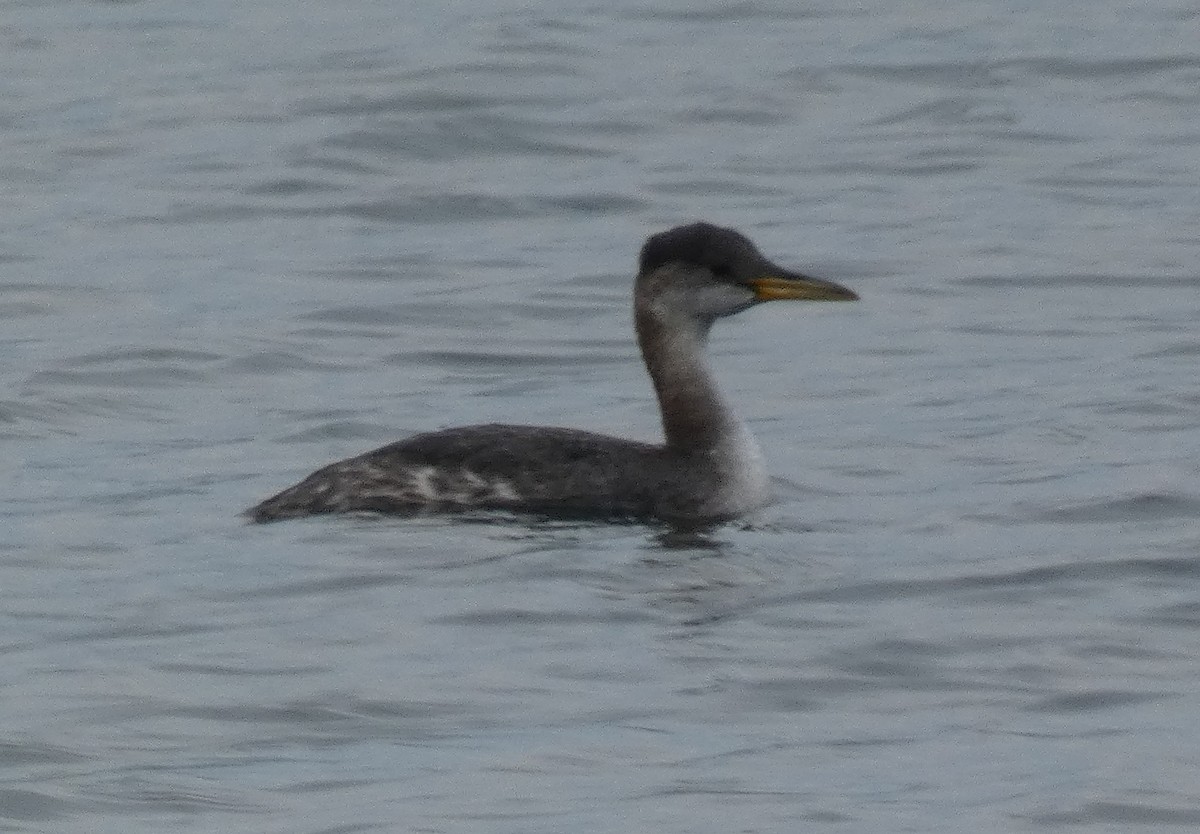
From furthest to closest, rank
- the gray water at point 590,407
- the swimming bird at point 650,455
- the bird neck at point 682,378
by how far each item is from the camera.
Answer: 1. the bird neck at point 682,378
2. the swimming bird at point 650,455
3. the gray water at point 590,407

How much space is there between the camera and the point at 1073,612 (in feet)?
37.6

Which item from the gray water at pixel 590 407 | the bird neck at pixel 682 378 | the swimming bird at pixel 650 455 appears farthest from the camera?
the bird neck at pixel 682 378

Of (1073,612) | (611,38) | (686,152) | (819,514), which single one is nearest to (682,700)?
(1073,612)

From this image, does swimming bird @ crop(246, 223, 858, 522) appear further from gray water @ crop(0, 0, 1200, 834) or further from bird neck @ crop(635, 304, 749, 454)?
gray water @ crop(0, 0, 1200, 834)

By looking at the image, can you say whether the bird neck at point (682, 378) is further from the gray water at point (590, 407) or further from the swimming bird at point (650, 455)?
the gray water at point (590, 407)

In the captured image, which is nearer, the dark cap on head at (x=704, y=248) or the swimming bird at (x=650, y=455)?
the swimming bird at (x=650, y=455)

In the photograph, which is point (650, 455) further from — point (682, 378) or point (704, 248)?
point (704, 248)

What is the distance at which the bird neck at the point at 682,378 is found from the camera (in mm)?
13688

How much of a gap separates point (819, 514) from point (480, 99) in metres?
12.1

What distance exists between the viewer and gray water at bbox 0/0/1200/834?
384 inches

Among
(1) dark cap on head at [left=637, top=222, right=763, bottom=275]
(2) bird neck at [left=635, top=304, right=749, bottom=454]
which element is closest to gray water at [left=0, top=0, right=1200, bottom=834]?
(2) bird neck at [left=635, top=304, right=749, bottom=454]

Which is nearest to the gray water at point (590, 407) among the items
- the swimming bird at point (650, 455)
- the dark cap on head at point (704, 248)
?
the swimming bird at point (650, 455)

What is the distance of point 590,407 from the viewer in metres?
16.1

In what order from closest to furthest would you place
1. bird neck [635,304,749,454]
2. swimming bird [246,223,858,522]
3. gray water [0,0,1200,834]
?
gray water [0,0,1200,834], swimming bird [246,223,858,522], bird neck [635,304,749,454]
